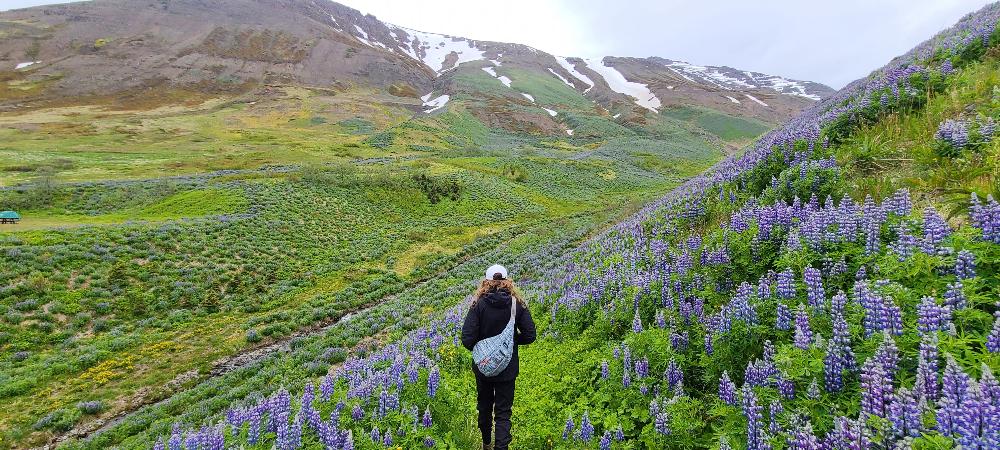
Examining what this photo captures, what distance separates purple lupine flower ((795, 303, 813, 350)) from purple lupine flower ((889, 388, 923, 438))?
1.03 meters

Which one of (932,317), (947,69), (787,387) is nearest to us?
(932,317)

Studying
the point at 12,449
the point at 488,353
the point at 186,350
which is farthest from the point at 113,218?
the point at 488,353

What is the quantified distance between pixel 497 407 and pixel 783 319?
351 centimetres

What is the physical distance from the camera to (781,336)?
4684 millimetres

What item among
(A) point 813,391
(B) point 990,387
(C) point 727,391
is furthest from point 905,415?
(C) point 727,391

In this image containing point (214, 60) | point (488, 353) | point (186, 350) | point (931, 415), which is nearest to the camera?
point (931, 415)

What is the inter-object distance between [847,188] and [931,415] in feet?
16.5

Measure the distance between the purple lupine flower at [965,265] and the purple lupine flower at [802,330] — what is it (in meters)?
1.18

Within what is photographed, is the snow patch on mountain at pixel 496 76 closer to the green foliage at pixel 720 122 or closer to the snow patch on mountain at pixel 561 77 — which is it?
the snow patch on mountain at pixel 561 77

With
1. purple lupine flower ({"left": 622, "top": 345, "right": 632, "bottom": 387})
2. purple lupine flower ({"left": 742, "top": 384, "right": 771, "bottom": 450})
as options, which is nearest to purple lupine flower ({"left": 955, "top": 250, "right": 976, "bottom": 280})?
purple lupine flower ({"left": 742, "top": 384, "right": 771, "bottom": 450})

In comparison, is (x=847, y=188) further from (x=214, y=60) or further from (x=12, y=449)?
(x=214, y=60)

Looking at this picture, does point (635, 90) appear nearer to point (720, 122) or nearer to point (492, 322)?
point (720, 122)

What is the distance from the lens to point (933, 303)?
351 cm

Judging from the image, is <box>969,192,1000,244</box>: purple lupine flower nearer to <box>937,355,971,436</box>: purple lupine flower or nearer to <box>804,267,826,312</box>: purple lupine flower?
<box>804,267,826,312</box>: purple lupine flower
